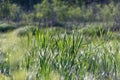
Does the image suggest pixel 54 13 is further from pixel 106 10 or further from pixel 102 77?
pixel 102 77

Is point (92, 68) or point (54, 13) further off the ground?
point (92, 68)

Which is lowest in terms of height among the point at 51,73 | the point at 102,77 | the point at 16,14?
the point at 16,14

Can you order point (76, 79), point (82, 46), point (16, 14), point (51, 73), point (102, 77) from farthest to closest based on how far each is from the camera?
point (16, 14)
point (82, 46)
point (102, 77)
point (76, 79)
point (51, 73)

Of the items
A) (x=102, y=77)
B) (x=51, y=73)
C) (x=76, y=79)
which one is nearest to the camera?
(x=51, y=73)

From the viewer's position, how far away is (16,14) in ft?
101

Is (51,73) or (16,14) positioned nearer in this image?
(51,73)

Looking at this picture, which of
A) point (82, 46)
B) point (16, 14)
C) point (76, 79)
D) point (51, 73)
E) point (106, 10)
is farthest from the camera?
Answer: point (16, 14)

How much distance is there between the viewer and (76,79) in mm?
4227

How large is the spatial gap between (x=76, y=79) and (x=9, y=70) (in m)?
0.88

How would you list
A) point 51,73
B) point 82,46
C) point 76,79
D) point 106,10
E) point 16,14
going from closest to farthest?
point 51,73 < point 76,79 < point 82,46 < point 106,10 < point 16,14

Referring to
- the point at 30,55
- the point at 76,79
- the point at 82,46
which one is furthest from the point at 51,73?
the point at 82,46

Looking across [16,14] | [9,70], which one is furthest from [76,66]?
[16,14]

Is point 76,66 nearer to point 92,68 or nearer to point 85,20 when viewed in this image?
point 92,68

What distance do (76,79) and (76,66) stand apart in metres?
0.20
